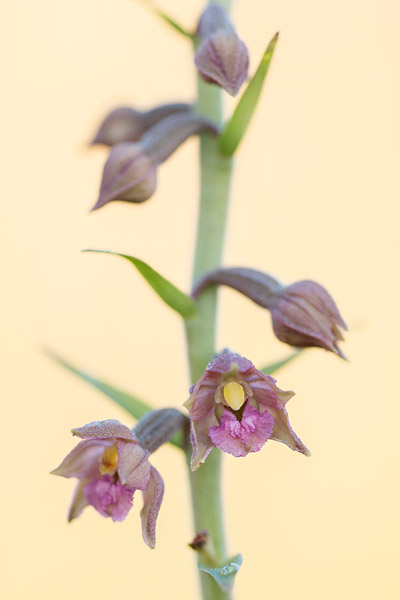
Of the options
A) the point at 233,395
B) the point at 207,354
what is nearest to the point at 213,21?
the point at 207,354

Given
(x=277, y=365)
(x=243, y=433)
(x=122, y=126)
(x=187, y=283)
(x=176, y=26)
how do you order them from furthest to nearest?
(x=187, y=283), (x=122, y=126), (x=176, y=26), (x=277, y=365), (x=243, y=433)

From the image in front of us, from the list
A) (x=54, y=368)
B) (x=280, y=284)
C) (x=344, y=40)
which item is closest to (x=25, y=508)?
(x=54, y=368)

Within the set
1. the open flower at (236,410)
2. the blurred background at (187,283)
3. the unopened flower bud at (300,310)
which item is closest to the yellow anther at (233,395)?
the open flower at (236,410)

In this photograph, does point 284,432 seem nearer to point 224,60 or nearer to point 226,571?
point 226,571

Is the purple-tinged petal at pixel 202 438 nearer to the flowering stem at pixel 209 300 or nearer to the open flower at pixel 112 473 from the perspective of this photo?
the open flower at pixel 112 473

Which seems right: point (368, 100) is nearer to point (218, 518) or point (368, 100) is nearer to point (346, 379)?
point (346, 379)
